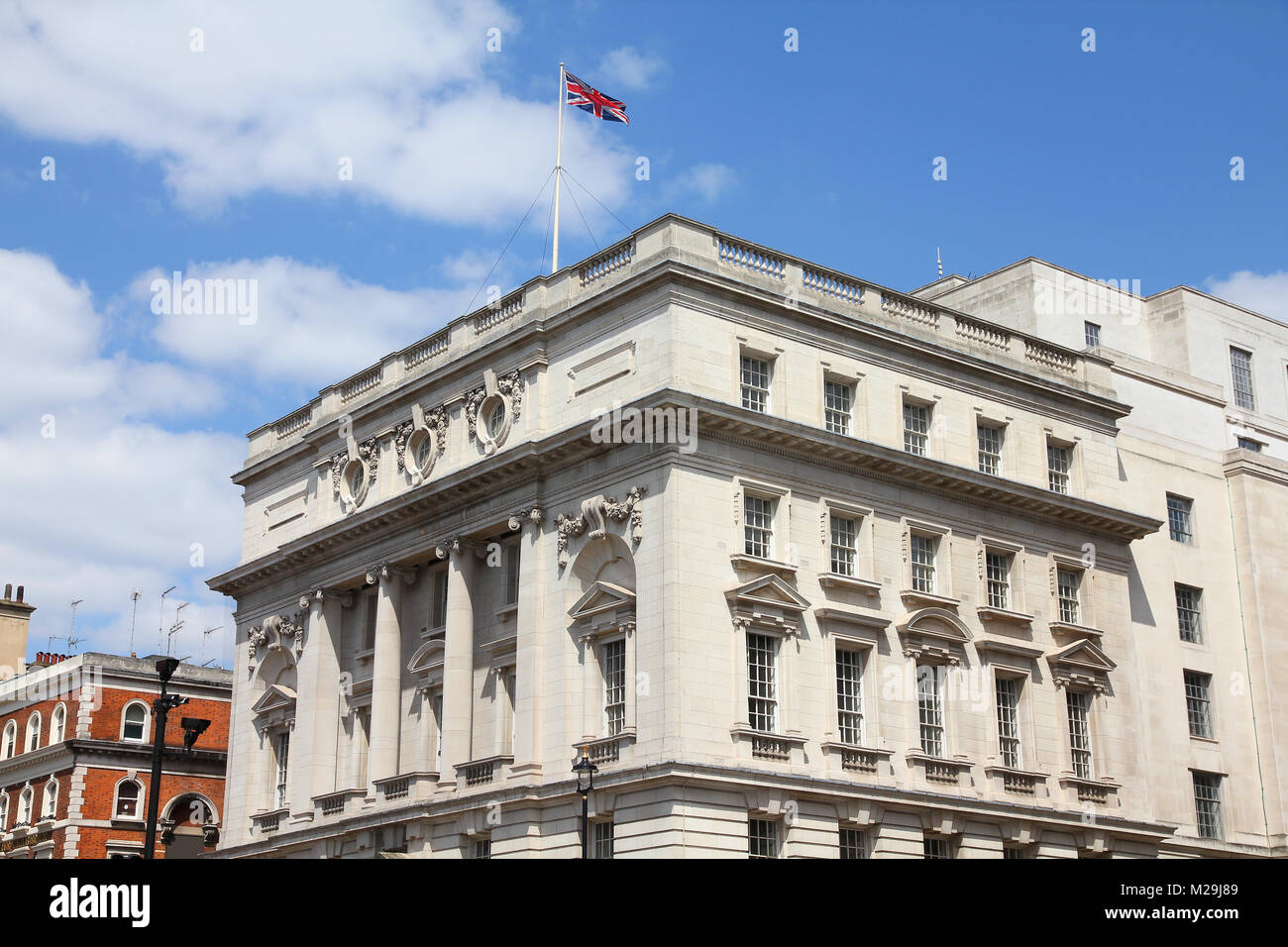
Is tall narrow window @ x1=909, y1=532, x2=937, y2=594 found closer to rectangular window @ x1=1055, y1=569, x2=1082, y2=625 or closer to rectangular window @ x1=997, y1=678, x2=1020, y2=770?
rectangular window @ x1=997, y1=678, x2=1020, y2=770

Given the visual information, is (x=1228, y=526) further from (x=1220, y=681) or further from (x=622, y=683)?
(x=622, y=683)

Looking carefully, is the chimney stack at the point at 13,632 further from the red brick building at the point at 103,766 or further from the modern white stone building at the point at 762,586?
the modern white stone building at the point at 762,586

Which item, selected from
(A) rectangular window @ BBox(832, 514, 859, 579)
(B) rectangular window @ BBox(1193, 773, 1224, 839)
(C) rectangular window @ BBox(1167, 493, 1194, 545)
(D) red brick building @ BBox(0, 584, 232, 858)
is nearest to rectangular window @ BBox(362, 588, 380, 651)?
(A) rectangular window @ BBox(832, 514, 859, 579)

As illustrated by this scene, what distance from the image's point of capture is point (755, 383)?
42094 mm

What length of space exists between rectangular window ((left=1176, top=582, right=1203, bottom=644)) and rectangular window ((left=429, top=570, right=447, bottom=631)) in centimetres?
2432

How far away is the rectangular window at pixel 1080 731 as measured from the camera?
4597 centimetres

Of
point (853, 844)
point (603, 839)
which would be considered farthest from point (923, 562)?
point (603, 839)

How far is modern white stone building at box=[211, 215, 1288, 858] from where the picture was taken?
39.3 metres

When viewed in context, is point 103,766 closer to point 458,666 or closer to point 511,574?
point 458,666

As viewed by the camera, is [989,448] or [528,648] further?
[989,448]

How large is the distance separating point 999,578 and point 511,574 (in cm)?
1451

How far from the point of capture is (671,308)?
40594 mm
